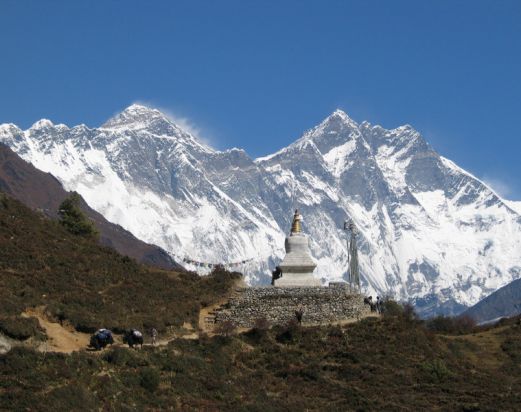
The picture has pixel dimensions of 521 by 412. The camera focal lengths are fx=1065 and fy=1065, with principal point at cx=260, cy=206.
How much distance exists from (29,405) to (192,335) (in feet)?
68.8

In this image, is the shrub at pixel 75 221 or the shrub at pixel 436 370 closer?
the shrub at pixel 436 370

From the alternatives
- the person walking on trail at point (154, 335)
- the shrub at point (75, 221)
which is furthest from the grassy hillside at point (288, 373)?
the shrub at point (75, 221)

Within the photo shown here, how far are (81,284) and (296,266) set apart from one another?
22.1 m

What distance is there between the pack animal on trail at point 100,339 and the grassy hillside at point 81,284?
3322 mm

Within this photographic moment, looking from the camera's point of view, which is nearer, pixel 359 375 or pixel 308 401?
pixel 308 401

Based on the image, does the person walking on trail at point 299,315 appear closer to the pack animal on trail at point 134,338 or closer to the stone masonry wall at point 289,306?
the stone masonry wall at point 289,306

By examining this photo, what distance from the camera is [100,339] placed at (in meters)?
59.3

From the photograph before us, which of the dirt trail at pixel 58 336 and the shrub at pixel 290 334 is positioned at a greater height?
the shrub at pixel 290 334

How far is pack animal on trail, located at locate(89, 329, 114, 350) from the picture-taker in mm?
59312

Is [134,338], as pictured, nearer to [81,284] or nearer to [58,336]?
[58,336]

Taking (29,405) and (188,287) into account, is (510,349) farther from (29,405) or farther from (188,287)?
(29,405)

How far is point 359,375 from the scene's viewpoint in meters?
63.7

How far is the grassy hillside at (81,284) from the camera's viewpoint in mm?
65125

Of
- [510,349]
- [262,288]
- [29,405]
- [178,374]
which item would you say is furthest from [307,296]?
[29,405]
